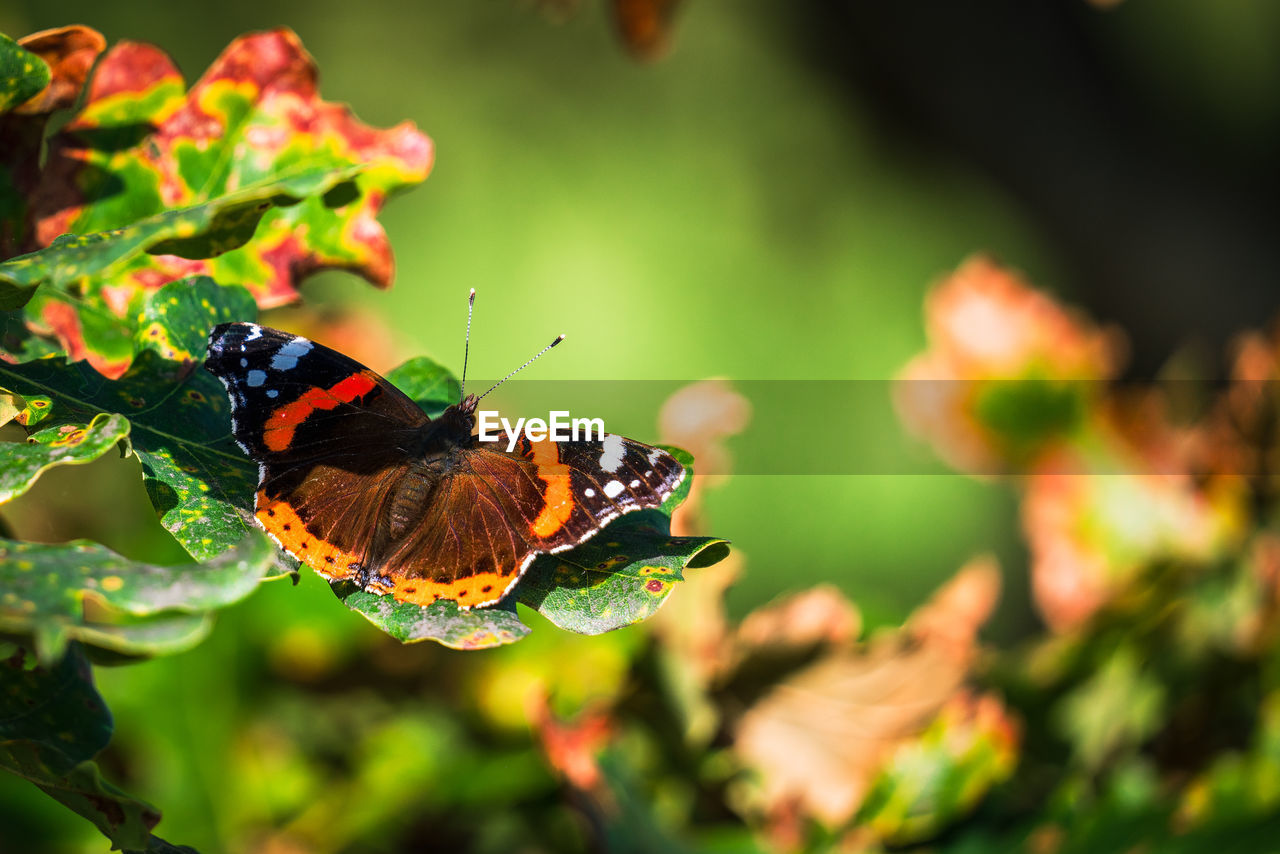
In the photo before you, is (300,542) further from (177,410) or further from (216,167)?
(216,167)

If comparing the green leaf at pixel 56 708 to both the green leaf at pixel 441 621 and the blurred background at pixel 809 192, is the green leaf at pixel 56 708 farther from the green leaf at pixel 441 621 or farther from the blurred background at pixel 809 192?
the blurred background at pixel 809 192

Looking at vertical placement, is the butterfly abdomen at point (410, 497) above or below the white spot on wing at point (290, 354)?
below

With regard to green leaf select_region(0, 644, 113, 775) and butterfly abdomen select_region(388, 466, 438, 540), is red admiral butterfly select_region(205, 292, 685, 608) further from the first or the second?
green leaf select_region(0, 644, 113, 775)

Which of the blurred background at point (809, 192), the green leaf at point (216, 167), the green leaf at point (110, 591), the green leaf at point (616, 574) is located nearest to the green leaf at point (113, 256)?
the green leaf at point (216, 167)

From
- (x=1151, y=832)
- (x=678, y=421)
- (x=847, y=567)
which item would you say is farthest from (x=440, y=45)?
(x=1151, y=832)

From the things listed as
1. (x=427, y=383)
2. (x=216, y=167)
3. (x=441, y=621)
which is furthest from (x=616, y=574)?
(x=216, y=167)

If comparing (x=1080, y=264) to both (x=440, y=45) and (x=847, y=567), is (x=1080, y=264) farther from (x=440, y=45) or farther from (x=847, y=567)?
(x=440, y=45)
